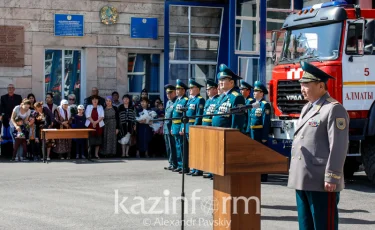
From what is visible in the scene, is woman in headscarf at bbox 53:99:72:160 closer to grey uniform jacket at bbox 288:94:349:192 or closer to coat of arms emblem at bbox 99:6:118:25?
coat of arms emblem at bbox 99:6:118:25

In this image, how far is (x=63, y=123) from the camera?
1825cm

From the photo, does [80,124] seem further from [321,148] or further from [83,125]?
[321,148]

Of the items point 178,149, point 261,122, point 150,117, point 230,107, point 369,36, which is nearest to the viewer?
point 230,107

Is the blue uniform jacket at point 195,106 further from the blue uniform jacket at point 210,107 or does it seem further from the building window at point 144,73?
the building window at point 144,73

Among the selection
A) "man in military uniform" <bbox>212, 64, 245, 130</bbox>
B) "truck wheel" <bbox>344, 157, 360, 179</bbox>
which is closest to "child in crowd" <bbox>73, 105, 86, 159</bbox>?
"man in military uniform" <bbox>212, 64, 245, 130</bbox>

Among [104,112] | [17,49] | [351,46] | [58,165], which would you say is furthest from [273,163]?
[17,49]

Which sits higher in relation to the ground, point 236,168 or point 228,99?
point 228,99

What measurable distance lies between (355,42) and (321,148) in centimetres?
663

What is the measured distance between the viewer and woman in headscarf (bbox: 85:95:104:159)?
60.6 feet

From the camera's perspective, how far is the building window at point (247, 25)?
68.2 feet

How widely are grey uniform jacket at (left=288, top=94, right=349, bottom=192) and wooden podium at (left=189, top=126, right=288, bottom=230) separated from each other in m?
0.37

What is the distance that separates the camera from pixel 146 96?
19578mm

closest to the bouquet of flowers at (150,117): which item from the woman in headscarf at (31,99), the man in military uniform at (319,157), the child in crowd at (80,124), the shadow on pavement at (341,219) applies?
the child in crowd at (80,124)

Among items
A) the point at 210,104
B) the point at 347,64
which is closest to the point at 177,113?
the point at 210,104
